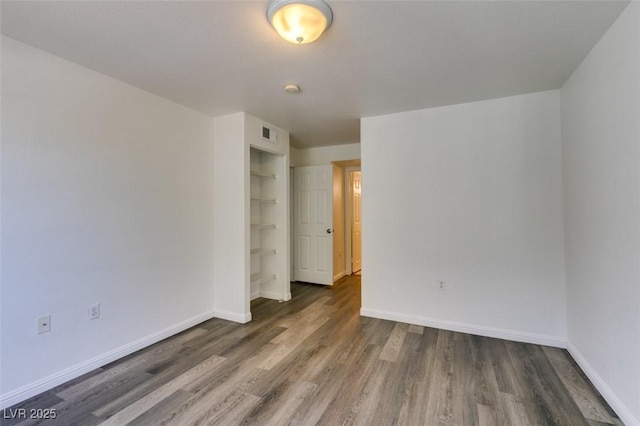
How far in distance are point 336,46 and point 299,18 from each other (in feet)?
1.40

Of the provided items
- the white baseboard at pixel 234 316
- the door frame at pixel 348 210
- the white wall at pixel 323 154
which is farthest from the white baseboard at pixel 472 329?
the white wall at pixel 323 154

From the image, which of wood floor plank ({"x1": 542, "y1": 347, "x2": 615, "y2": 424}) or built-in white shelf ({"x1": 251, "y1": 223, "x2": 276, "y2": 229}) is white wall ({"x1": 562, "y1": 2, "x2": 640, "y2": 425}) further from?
built-in white shelf ({"x1": 251, "y1": 223, "x2": 276, "y2": 229})

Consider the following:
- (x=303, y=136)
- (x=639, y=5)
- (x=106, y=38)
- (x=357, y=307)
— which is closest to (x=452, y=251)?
(x=357, y=307)

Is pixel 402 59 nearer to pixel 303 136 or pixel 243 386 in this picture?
pixel 303 136

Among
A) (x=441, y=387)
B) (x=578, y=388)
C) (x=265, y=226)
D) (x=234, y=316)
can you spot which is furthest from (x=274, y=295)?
(x=578, y=388)

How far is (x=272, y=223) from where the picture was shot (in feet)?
13.2

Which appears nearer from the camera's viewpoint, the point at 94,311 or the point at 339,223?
the point at 94,311

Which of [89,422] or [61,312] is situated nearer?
[89,422]

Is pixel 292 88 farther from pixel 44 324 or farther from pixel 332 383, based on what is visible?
pixel 44 324

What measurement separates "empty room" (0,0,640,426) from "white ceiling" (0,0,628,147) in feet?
0.06

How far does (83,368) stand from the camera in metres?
2.17

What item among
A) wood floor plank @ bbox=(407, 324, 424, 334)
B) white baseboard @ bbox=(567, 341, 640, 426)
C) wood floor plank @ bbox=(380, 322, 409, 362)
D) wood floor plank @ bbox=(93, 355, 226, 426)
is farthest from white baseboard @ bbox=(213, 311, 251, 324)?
white baseboard @ bbox=(567, 341, 640, 426)

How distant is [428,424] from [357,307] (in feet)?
6.57

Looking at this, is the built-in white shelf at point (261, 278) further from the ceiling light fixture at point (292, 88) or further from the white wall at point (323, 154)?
the ceiling light fixture at point (292, 88)
